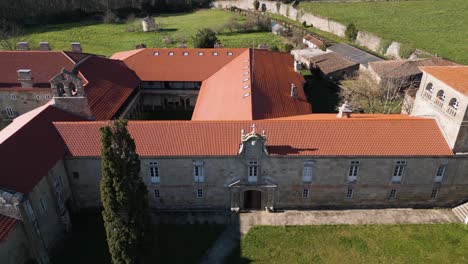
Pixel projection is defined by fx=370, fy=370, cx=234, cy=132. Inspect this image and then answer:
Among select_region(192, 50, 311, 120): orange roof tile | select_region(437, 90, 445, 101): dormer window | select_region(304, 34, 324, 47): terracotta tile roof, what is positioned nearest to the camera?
select_region(437, 90, 445, 101): dormer window

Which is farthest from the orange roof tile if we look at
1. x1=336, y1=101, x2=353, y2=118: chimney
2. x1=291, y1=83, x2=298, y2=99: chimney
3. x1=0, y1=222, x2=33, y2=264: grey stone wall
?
x1=0, y1=222, x2=33, y2=264: grey stone wall

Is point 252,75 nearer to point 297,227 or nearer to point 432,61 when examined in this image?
point 297,227

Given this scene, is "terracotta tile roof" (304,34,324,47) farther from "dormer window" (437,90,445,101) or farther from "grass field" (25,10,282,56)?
"dormer window" (437,90,445,101)

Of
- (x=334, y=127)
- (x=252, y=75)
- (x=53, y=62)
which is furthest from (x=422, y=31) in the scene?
(x=53, y=62)

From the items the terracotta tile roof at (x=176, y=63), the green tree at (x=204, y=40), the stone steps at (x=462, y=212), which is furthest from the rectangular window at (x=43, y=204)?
the green tree at (x=204, y=40)

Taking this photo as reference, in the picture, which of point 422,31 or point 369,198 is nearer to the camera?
point 369,198

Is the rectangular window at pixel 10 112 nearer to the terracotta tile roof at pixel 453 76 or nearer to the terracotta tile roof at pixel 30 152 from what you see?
the terracotta tile roof at pixel 30 152
